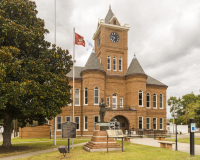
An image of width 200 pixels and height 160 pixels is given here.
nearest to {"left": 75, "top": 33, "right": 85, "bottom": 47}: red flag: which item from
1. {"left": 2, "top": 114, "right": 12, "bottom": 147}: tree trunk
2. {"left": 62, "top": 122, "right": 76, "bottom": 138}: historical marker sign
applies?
{"left": 62, "top": 122, "right": 76, "bottom": 138}: historical marker sign

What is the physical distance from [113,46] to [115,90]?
808cm

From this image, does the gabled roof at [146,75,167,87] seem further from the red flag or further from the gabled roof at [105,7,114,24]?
the red flag

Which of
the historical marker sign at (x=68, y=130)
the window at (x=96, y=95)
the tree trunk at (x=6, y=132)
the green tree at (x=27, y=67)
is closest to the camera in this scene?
the green tree at (x=27, y=67)

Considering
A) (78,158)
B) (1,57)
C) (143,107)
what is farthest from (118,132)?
(143,107)

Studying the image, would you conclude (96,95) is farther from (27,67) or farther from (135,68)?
(27,67)

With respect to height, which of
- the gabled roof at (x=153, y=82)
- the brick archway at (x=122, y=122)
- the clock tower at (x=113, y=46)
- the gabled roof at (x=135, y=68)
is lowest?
the brick archway at (x=122, y=122)

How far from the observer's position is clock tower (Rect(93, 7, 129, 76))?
104ft

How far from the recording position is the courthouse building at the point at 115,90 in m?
27.5

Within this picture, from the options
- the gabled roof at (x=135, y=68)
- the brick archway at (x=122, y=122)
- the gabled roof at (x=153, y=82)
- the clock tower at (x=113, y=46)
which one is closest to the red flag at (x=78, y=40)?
the clock tower at (x=113, y=46)

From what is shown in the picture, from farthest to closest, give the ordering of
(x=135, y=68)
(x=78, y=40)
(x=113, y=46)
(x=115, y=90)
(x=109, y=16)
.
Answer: (x=109, y=16), (x=113, y=46), (x=135, y=68), (x=115, y=90), (x=78, y=40)

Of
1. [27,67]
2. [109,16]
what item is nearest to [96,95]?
[27,67]

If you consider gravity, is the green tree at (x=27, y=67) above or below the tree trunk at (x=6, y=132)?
above

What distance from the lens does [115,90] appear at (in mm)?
30281

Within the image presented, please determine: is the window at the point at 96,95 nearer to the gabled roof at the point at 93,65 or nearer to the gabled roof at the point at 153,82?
the gabled roof at the point at 93,65
